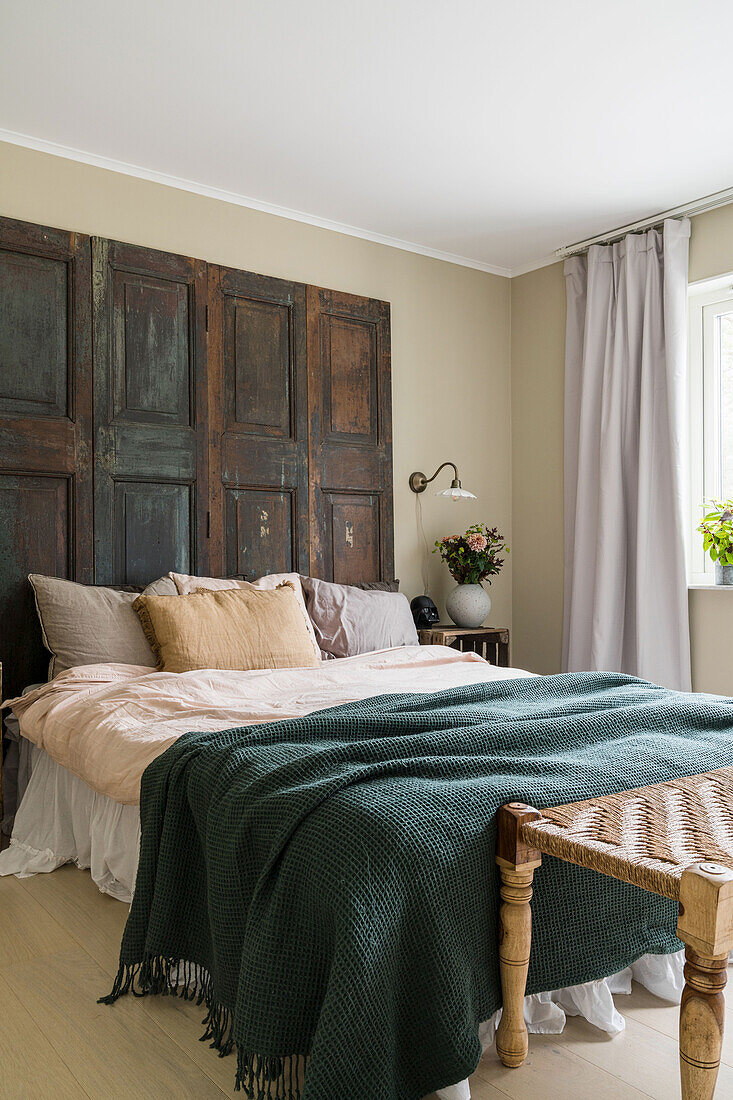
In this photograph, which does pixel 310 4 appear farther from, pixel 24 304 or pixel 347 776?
pixel 347 776

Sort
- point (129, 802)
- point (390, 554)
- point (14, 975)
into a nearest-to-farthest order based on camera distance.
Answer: point (14, 975)
point (129, 802)
point (390, 554)

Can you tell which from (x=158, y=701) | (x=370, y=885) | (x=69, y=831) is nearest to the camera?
(x=370, y=885)

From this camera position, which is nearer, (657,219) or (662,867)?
(662,867)

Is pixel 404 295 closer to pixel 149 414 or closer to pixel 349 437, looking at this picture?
pixel 349 437

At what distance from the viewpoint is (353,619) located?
3645 millimetres

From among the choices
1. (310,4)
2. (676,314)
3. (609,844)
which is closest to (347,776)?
(609,844)

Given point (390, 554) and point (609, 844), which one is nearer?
point (609, 844)

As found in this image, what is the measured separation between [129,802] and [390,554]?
2.40 meters

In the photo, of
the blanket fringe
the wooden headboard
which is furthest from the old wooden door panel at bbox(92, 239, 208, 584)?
the blanket fringe

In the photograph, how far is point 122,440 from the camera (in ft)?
11.3

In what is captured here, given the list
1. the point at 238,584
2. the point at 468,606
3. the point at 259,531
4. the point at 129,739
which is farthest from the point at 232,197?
the point at 129,739

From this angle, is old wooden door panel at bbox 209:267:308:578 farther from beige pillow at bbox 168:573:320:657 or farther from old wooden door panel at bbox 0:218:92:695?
old wooden door panel at bbox 0:218:92:695

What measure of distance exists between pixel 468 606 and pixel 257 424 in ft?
4.51

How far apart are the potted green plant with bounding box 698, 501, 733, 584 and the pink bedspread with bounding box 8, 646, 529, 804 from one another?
1280mm
